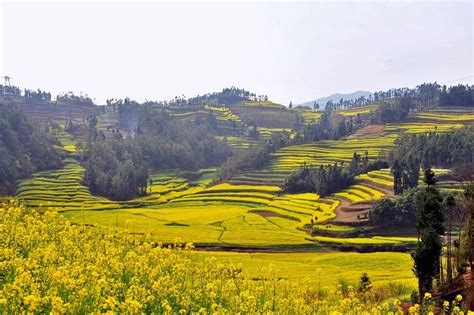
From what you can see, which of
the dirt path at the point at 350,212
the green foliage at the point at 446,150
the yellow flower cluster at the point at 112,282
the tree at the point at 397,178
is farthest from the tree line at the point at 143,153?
the yellow flower cluster at the point at 112,282

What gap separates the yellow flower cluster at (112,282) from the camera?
6.06m

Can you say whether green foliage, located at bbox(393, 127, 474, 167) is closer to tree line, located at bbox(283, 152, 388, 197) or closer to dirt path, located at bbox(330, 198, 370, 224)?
tree line, located at bbox(283, 152, 388, 197)

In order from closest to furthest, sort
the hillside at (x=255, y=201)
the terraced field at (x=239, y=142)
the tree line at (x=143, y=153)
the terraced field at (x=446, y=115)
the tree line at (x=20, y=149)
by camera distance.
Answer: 1. the hillside at (x=255, y=201)
2. the tree line at (x=20, y=149)
3. the tree line at (x=143, y=153)
4. the terraced field at (x=446, y=115)
5. the terraced field at (x=239, y=142)

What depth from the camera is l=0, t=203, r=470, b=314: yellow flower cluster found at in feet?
19.9

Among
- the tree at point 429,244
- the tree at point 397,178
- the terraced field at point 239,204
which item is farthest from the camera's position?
the tree at point 397,178

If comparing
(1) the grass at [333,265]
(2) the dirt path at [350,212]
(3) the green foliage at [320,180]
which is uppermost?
(3) the green foliage at [320,180]

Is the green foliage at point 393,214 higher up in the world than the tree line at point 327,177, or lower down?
lower down

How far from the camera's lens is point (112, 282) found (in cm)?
720

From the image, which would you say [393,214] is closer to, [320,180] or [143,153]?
[320,180]

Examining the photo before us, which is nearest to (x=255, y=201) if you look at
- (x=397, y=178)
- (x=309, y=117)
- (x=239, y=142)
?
(x=397, y=178)

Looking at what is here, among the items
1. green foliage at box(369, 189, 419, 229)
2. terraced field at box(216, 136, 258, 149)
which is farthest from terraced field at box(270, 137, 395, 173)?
green foliage at box(369, 189, 419, 229)

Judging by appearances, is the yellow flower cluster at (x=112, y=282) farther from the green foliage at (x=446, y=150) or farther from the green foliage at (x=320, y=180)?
the green foliage at (x=446, y=150)

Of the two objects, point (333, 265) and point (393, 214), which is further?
point (393, 214)

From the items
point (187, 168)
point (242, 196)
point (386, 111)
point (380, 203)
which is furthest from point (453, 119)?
point (380, 203)
